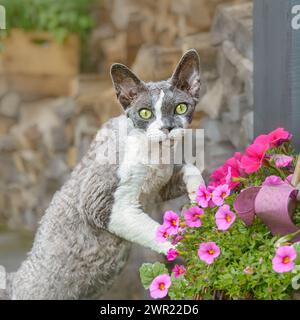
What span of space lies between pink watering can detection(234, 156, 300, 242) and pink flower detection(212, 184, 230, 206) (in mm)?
68

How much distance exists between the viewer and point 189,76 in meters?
2.33

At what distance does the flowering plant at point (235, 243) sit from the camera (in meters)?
1.94

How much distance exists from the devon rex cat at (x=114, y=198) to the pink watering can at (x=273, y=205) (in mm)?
272

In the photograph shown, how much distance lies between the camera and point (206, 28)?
13.5 feet

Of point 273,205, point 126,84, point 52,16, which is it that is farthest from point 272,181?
point 52,16

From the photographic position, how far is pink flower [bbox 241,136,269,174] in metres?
2.20

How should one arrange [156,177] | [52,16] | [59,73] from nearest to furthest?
1. [156,177]
2. [52,16]
3. [59,73]

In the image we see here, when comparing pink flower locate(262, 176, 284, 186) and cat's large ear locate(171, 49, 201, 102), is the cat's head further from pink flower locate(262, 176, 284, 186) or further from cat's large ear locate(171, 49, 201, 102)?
pink flower locate(262, 176, 284, 186)

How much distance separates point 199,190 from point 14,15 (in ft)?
11.3

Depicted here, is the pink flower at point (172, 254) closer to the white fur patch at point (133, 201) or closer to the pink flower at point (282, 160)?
the white fur patch at point (133, 201)

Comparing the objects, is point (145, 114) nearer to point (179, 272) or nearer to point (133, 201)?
point (133, 201)

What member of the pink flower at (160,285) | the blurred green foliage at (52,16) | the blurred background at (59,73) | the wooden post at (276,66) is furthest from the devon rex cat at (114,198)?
the blurred green foliage at (52,16)

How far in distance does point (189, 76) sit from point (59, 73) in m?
3.10

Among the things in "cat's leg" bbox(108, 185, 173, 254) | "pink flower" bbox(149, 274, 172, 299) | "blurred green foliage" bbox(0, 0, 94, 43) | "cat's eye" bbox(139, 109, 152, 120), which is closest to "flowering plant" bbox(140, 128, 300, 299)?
→ "pink flower" bbox(149, 274, 172, 299)
